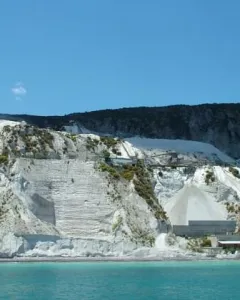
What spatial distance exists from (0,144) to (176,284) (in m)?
41.4

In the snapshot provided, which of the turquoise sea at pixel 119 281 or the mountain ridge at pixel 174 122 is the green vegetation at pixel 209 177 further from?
the mountain ridge at pixel 174 122

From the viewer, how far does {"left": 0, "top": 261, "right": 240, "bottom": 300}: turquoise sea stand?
4372 centimetres

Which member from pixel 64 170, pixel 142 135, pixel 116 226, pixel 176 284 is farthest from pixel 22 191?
pixel 142 135

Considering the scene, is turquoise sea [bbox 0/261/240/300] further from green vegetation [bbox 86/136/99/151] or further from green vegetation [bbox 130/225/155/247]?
green vegetation [bbox 86/136/99/151]

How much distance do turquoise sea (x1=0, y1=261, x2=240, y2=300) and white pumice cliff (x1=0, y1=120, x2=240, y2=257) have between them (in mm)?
4282

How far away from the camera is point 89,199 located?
81.1 m

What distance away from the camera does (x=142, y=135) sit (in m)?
140

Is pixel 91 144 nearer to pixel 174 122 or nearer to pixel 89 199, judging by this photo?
pixel 89 199

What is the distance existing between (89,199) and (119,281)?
1154 inches

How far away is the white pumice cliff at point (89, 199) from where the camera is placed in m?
75.9

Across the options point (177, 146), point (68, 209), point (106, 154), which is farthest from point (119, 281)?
point (177, 146)

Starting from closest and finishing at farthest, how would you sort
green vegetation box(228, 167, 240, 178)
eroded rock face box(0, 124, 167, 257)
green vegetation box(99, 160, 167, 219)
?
eroded rock face box(0, 124, 167, 257) < green vegetation box(99, 160, 167, 219) < green vegetation box(228, 167, 240, 178)

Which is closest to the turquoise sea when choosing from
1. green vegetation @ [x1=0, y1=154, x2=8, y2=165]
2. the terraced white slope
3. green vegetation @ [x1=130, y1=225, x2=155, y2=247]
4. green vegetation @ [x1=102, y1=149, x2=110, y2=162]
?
green vegetation @ [x1=130, y1=225, x2=155, y2=247]

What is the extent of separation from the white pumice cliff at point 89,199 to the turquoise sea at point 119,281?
169 inches
